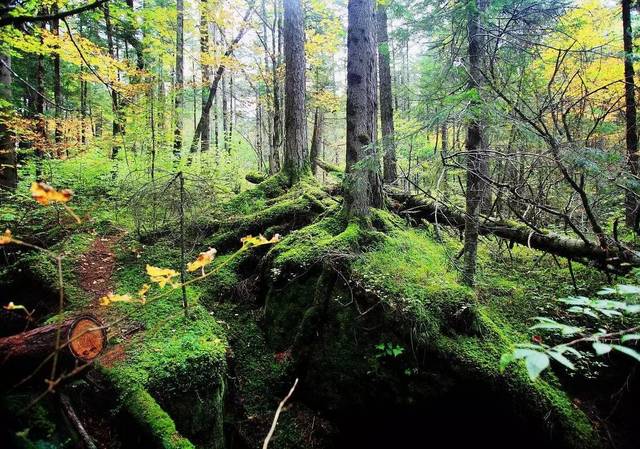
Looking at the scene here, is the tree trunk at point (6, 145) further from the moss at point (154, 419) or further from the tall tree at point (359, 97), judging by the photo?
the tall tree at point (359, 97)

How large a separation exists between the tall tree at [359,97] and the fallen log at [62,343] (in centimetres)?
386

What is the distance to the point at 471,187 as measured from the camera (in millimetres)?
4902

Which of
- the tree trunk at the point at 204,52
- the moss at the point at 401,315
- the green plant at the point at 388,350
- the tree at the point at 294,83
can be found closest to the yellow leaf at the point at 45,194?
the moss at the point at 401,315

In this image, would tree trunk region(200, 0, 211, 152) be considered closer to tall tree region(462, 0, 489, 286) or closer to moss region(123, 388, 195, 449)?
tall tree region(462, 0, 489, 286)

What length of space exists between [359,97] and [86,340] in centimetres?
497

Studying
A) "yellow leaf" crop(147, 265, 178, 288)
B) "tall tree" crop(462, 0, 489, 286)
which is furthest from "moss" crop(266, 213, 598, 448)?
"yellow leaf" crop(147, 265, 178, 288)

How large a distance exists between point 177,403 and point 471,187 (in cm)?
460

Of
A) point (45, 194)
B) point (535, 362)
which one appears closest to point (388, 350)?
point (535, 362)

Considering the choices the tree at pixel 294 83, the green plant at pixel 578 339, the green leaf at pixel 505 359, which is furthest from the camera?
the tree at pixel 294 83

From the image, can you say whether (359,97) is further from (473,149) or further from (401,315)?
(401,315)

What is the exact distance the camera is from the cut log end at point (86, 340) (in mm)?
2752

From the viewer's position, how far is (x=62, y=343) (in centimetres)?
281

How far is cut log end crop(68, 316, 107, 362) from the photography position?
9.03ft

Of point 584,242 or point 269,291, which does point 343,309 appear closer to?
point 269,291
